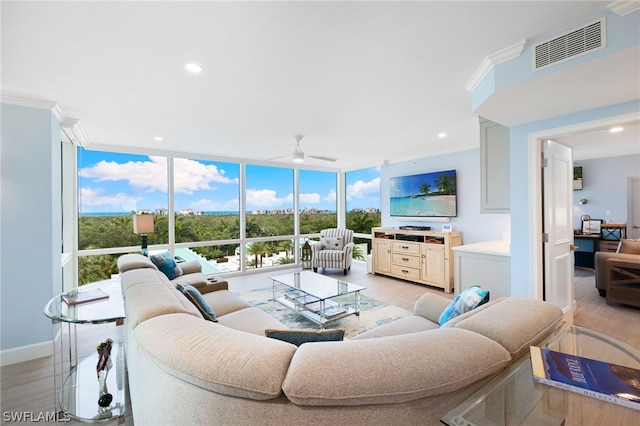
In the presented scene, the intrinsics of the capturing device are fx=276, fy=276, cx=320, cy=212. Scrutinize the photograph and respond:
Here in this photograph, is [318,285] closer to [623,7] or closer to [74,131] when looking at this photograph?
[623,7]

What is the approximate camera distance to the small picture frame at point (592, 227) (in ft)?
19.3

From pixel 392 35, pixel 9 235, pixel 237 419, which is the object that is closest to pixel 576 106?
pixel 392 35

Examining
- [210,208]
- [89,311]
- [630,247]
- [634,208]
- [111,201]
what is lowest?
[89,311]

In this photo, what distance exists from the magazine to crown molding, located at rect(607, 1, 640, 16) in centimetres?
176

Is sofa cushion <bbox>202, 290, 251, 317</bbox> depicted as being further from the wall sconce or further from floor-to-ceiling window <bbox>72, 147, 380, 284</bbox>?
floor-to-ceiling window <bbox>72, 147, 380, 284</bbox>

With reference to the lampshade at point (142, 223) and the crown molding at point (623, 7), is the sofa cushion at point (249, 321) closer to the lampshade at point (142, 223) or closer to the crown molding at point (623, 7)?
the lampshade at point (142, 223)

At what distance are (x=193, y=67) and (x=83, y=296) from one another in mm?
2012

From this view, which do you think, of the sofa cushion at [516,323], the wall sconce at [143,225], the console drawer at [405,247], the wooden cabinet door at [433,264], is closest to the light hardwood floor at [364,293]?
the wooden cabinet door at [433,264]

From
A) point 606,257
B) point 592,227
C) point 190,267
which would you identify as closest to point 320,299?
point 190,267

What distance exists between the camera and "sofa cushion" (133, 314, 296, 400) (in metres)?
0.85

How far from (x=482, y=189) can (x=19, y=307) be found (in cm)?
490

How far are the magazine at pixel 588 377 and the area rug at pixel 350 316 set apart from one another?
2.12 meters

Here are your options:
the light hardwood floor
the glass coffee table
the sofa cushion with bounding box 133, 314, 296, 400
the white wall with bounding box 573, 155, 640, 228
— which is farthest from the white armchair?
the white wall with bounding box 573, 155, 640, 228

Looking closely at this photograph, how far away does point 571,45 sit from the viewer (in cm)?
165
